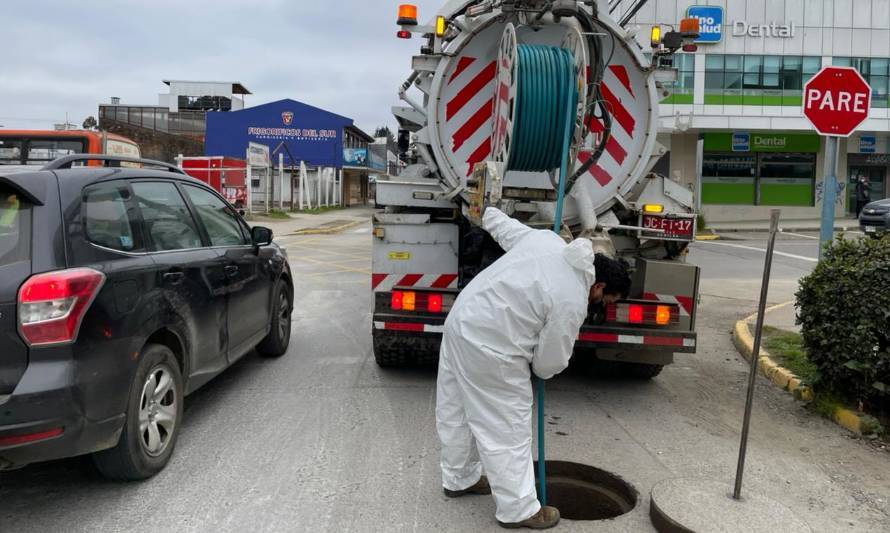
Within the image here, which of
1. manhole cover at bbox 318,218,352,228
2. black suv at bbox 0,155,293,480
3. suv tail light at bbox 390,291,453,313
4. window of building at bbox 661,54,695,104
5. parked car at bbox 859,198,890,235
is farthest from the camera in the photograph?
window of building at bbox 661,54,695,104

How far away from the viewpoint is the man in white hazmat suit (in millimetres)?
3422

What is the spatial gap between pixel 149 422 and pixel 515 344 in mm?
2142

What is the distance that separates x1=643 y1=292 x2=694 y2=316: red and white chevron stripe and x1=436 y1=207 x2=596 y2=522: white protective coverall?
2.12 metres

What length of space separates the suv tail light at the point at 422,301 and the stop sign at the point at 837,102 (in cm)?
410

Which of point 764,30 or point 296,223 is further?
point 764,30

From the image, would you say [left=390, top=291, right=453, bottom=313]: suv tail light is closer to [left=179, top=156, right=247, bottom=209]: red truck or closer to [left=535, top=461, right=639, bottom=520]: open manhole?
[left=535, top=461, right=639, bottom=520]: open manhole

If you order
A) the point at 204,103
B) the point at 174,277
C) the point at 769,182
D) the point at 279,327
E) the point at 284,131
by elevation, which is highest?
the point at 204,103

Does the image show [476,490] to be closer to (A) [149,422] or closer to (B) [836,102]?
(A) [149,422]

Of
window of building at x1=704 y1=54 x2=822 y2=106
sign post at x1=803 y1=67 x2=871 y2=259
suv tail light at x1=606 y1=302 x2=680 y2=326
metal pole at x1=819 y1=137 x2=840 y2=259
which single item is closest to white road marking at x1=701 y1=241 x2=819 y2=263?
metal pole at x1=819 y1=137 x2=840 y2=259

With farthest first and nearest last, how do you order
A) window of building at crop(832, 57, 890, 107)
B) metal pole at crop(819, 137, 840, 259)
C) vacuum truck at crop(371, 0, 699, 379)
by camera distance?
1. window of building at crop(832, 57, 890, 107)
2. metal pole at crop(819, 137, 840, 259)
3. vacuum truck at crop(371, 0, 699, 379)

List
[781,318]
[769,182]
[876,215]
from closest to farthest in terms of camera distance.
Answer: [781,318] → [876,215] → [769,182]

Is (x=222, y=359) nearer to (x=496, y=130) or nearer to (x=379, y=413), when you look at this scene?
(x=379, y=413)

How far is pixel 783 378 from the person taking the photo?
6.21 meters

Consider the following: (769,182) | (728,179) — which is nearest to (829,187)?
(728,179)
